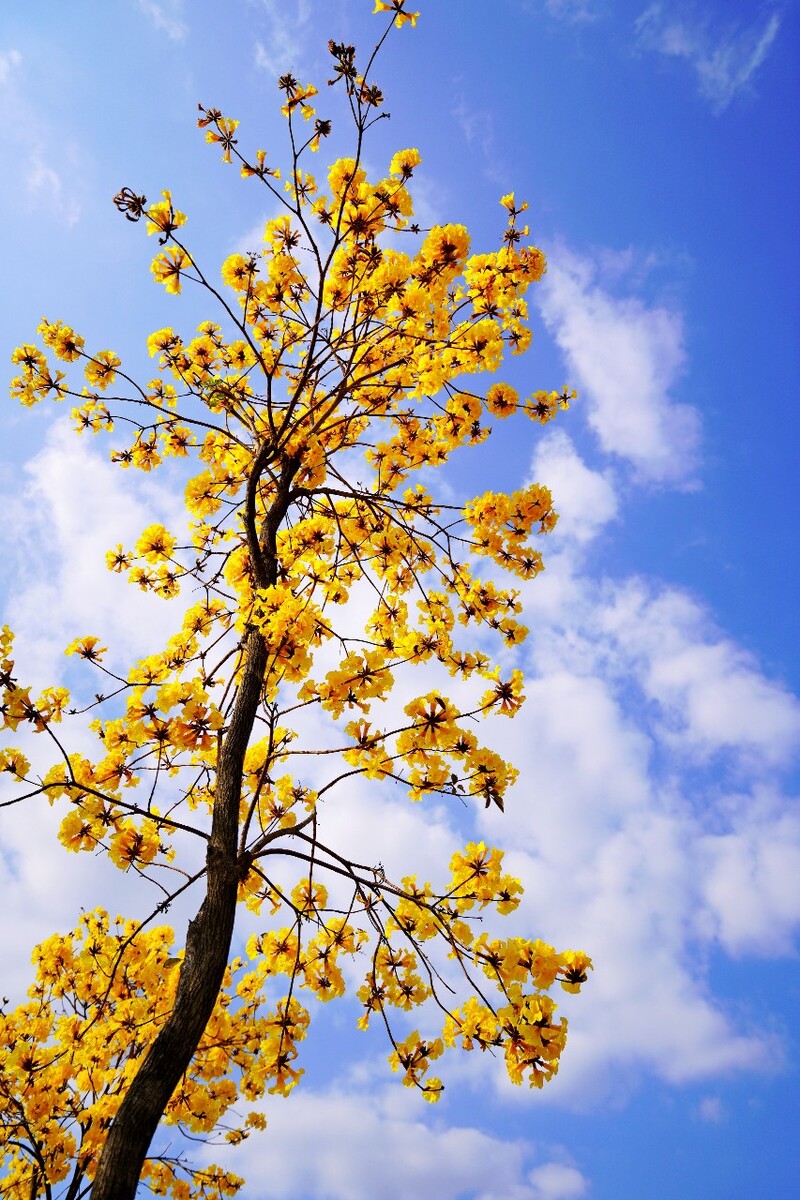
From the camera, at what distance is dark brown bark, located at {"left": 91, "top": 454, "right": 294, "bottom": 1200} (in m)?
2.92

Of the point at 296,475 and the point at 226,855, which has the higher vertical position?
the point at 296,475

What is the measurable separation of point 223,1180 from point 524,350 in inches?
391

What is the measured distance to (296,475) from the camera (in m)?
5.61

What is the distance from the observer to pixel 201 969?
3.36 metres

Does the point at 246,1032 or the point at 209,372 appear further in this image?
the point at 246,1032

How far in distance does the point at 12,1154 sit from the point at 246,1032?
2258 mm

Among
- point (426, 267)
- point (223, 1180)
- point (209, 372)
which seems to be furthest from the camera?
point (223, 1180)

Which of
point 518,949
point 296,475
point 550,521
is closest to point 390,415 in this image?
point 296,475

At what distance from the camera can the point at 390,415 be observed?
240 inches

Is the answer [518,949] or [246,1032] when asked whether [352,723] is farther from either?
[246,1032]

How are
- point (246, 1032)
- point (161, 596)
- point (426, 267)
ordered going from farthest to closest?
point (246, 1032) → point (161, 596) → point (426, 267)

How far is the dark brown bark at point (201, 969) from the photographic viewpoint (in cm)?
292

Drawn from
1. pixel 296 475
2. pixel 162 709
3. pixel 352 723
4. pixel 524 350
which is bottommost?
pixel 162 709

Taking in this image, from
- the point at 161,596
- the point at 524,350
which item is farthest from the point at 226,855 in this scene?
the point at 524,350
